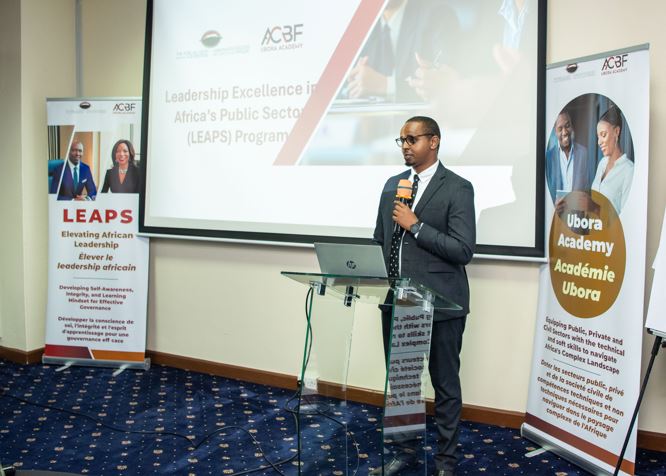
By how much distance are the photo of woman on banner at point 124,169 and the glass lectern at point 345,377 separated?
267cm

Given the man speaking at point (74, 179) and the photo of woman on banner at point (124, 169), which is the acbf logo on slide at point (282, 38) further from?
the man speaking at point (74, 179)

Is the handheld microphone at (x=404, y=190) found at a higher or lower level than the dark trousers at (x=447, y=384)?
higher

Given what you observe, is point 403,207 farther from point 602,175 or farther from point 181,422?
point 181,422

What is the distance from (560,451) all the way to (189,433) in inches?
77.0

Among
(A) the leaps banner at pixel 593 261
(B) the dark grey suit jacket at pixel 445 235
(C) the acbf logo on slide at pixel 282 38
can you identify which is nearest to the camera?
(B) the dark grey suit jacket at pixel 445 235

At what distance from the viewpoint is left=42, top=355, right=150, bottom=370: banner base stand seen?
462 centimetres

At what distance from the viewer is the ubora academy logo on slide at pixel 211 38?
439cm

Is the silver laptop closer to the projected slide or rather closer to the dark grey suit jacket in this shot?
the dark grey suit jacket

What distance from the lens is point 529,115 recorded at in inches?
136

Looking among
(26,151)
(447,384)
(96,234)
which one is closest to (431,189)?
(447,384)

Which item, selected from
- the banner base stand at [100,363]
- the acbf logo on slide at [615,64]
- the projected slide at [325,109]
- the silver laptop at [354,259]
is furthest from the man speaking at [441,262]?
the banner base stand at [100,363]

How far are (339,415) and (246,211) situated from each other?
207cm

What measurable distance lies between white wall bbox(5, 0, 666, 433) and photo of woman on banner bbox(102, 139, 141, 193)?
1.46 ft

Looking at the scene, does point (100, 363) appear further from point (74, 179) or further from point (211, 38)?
point (211, 38)
